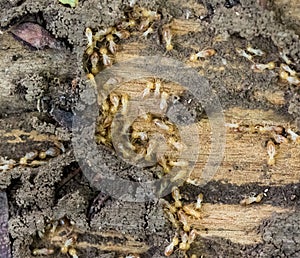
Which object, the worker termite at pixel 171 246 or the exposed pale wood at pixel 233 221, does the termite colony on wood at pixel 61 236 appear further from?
the exposed pale wood at pixel 233 221

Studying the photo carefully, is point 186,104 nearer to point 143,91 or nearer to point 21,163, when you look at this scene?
point 143,91

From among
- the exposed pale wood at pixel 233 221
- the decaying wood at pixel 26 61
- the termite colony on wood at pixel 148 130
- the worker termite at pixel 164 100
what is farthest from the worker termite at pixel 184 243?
the decaying wood at pixel 26 61

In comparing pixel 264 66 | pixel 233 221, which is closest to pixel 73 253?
pixel 233 221

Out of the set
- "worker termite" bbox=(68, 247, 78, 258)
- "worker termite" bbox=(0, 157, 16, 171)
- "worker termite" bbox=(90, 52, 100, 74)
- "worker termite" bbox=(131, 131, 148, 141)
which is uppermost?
"worker termite" bbox=(90, 52, 100, 74)

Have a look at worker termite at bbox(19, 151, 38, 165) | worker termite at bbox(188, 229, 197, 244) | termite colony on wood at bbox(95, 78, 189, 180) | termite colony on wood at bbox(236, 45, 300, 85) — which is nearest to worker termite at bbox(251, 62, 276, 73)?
termite colony on wood at bbox(236, 45, 300, 85)

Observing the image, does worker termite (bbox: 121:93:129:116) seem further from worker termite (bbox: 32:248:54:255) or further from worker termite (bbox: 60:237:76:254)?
worker termite (bbox: 32:248:54:255)
